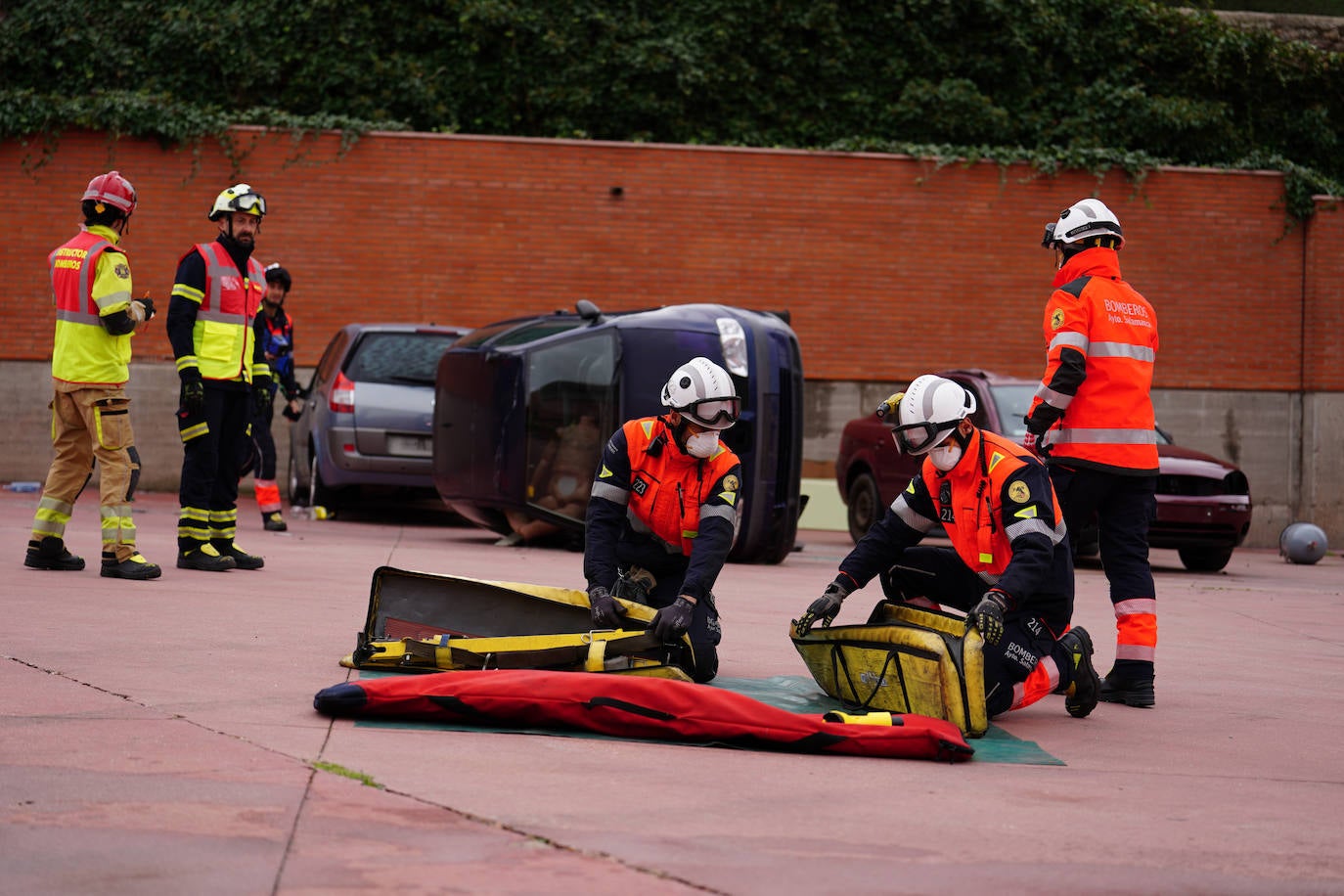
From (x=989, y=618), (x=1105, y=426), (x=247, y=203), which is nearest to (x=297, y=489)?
(x=247, y=203)

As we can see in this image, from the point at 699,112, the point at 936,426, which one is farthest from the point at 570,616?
the point at 699,112

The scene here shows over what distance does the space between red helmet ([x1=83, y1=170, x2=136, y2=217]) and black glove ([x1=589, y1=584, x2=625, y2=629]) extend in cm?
442

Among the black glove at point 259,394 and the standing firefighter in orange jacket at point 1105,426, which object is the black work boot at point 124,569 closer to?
the black glove at point 259,394

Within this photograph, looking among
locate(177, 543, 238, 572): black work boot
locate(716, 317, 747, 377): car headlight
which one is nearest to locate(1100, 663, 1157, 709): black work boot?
locate(177, 543, 238, 572): black work boot

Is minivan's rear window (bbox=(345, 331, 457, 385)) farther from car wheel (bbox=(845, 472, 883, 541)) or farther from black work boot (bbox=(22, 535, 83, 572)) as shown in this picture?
black work boot (bbox=(22, 535, 83, 572))

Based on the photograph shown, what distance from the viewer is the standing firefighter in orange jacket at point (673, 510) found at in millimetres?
6434

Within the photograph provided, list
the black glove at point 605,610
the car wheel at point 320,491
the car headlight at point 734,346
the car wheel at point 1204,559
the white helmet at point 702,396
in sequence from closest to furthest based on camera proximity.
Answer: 1. the black glove at point 605,610
2. the white helmet at point 702,396
3. the car headlight at point 734,346
4. the car wheel at point 1204,559
5. the car wheel at point 320,491

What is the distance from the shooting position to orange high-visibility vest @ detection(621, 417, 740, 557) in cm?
669

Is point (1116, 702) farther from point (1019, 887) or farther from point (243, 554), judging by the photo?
point (243, 554)

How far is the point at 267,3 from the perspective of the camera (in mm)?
21469

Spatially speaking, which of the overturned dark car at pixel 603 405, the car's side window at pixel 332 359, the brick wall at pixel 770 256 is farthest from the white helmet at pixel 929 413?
the brick wall at pixel 770 256

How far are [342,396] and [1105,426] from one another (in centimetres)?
909

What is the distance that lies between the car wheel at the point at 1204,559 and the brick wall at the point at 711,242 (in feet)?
17.5

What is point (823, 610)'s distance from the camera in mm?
6363
